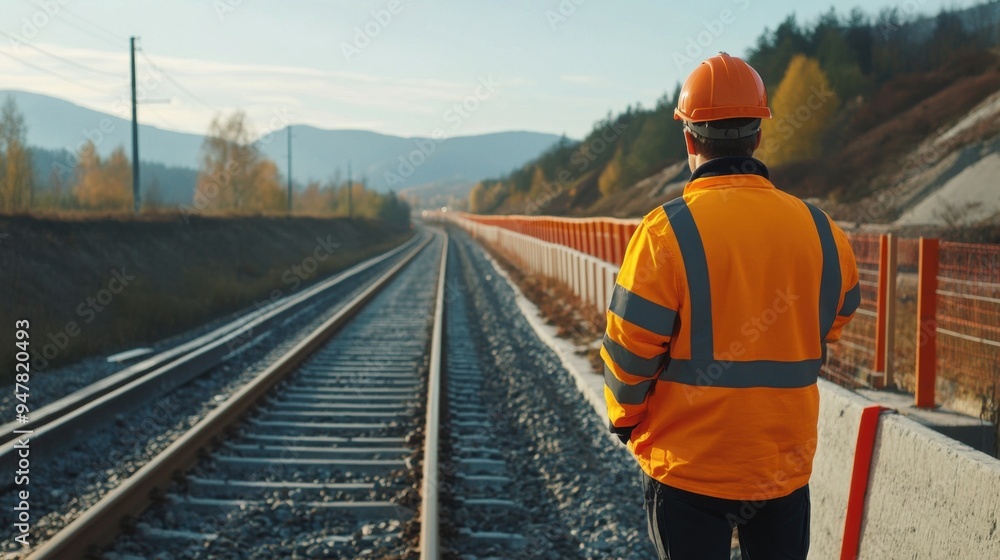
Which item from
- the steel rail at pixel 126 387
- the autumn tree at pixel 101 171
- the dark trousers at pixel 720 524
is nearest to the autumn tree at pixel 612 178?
the autumn tree at pixel 101 171

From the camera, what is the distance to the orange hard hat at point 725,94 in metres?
Answer: 2.36

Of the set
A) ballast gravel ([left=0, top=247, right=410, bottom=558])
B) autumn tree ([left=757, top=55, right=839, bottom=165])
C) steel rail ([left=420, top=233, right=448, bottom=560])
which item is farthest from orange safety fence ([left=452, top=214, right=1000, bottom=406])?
autumn tree ([left=757, top=55, right=839, bottom=165])

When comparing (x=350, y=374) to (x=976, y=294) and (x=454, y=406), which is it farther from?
Answer: (x=976, y=294)

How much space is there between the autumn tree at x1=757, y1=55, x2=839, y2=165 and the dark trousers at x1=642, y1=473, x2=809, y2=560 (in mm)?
54061

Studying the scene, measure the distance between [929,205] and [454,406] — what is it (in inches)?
1010

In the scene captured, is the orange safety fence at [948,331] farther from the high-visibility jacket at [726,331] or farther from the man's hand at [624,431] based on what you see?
the man's hand at [624,431]

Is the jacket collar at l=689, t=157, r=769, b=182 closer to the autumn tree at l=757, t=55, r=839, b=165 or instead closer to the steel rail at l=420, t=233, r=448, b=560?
the steel rail at l=420, t=233, r=448, b=560

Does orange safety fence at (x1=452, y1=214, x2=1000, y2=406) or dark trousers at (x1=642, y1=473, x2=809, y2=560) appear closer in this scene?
dark trousers at (x1=642, y1=473, x2=809, y2=560)

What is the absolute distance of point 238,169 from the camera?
63.9 metres

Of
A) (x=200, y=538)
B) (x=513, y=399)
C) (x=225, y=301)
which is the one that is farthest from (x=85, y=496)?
(x=225, y=301)

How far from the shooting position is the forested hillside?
43156mm

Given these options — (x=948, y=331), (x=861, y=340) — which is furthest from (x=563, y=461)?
(x=861, y=340)

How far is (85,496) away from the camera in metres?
5.70

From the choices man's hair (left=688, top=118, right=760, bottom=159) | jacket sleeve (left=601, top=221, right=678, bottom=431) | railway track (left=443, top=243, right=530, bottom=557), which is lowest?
railway track (left=443, top=243, right=530, bottom=557)
